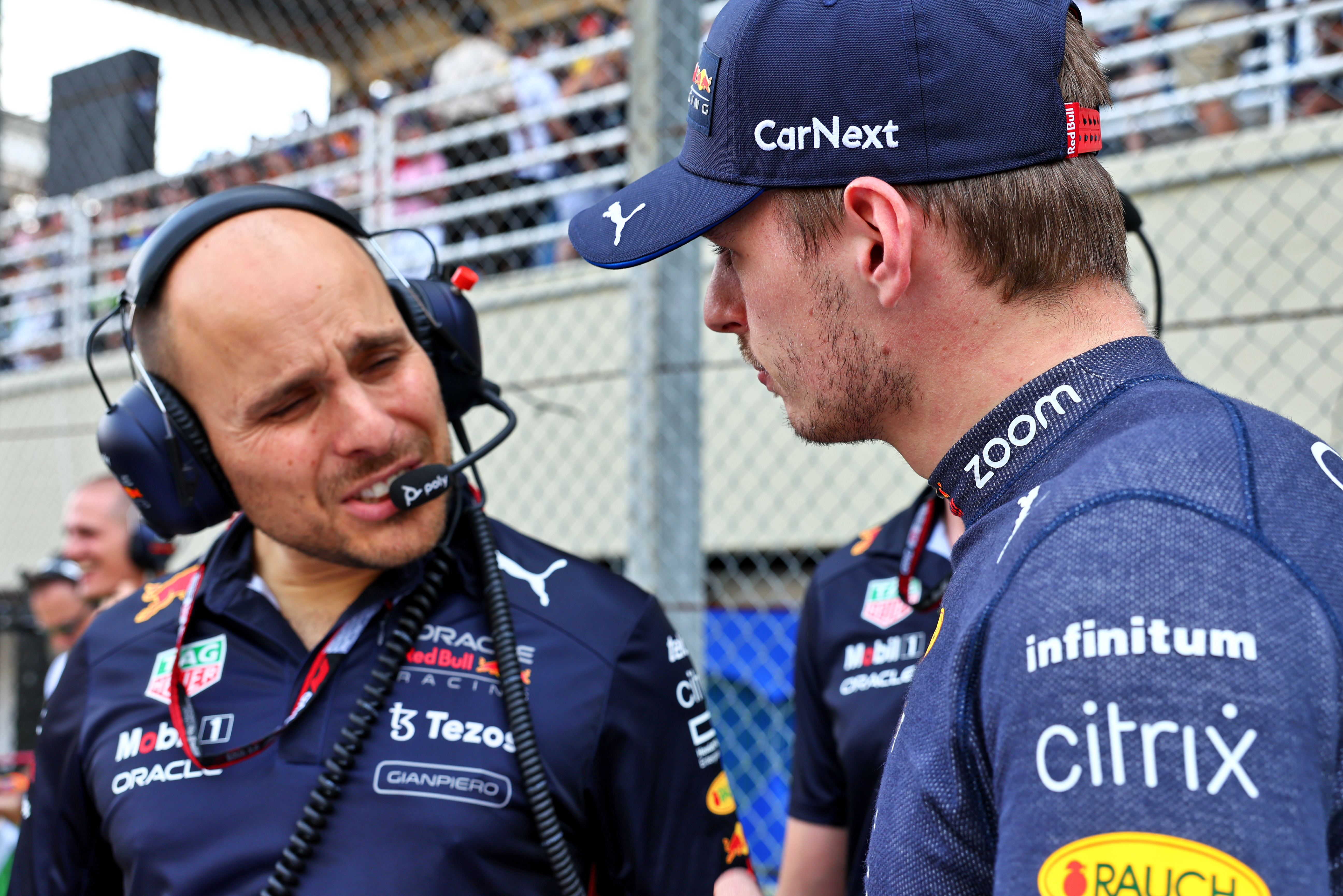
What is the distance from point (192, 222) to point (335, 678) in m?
0.73

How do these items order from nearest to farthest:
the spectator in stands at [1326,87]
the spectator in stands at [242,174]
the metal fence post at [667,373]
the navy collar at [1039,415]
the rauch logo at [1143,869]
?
the rauch logo at [1143,869] → the navy collar at [1039,415] → the metal fence post at [667,373] → the spectator in stands at [1326,87] → the spectator in stands at [242,174]

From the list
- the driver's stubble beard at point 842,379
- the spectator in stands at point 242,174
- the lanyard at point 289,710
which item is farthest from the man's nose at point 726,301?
the spectator in stands at point 242,174

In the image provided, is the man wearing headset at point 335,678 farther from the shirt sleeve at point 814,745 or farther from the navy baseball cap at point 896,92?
the navy baseball cap at point 896,92

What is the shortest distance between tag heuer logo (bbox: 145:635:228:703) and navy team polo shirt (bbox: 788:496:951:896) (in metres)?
1.04

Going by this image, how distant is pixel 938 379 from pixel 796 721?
51.3 inches

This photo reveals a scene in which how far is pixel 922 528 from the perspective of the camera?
1988mm

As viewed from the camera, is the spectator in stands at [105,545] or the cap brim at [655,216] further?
the spectator in stands at [105,545]

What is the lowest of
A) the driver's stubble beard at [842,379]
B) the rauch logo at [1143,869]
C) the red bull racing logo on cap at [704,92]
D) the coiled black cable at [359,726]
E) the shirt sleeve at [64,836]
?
the shirt sleeve at [64,836]

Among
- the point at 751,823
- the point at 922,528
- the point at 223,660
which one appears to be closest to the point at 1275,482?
the point at 922,528

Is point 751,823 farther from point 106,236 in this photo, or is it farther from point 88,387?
point 106,236

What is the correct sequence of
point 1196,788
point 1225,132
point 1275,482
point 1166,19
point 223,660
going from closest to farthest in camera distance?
point 1196,788 < point 1275,482 < point 223,660 < point 1225,132 < point 1166,19

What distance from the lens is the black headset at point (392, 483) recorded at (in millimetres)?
1544

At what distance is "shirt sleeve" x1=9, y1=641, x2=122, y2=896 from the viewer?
1.69 metres

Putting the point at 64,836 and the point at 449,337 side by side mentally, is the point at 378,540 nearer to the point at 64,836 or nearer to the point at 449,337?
the point at 449,337
